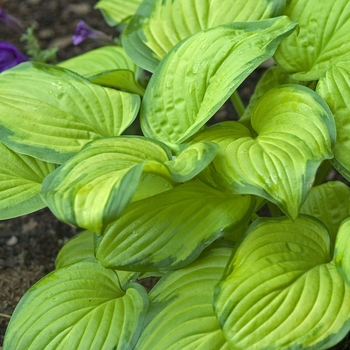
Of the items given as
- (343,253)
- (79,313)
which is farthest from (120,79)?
(343,253)

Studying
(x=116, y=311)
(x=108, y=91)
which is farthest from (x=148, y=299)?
(x=108, y=91)

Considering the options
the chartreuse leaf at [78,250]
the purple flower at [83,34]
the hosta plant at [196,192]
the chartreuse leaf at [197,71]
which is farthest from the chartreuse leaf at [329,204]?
the purple flower at [83,34]

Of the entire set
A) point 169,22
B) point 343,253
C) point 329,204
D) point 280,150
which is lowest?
point 329,204

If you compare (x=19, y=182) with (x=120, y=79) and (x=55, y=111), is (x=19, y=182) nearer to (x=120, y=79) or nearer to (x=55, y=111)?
(x=55, y=111)

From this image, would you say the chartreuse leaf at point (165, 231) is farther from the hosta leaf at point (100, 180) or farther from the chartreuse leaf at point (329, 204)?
the chartreuse leaf at point (329, 204)

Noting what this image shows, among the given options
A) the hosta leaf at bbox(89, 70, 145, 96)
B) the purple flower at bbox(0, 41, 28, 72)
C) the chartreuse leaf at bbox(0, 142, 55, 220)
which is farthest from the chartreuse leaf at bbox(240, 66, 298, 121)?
the purple flower at bbox(0, 41, 28, 72)

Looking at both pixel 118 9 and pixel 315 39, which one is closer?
pixel 315 39

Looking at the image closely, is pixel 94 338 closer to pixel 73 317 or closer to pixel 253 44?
pixel 73 317

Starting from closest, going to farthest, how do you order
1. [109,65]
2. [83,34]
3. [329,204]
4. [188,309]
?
[188,309] → [329,204] → [109,65] → [83,34]
